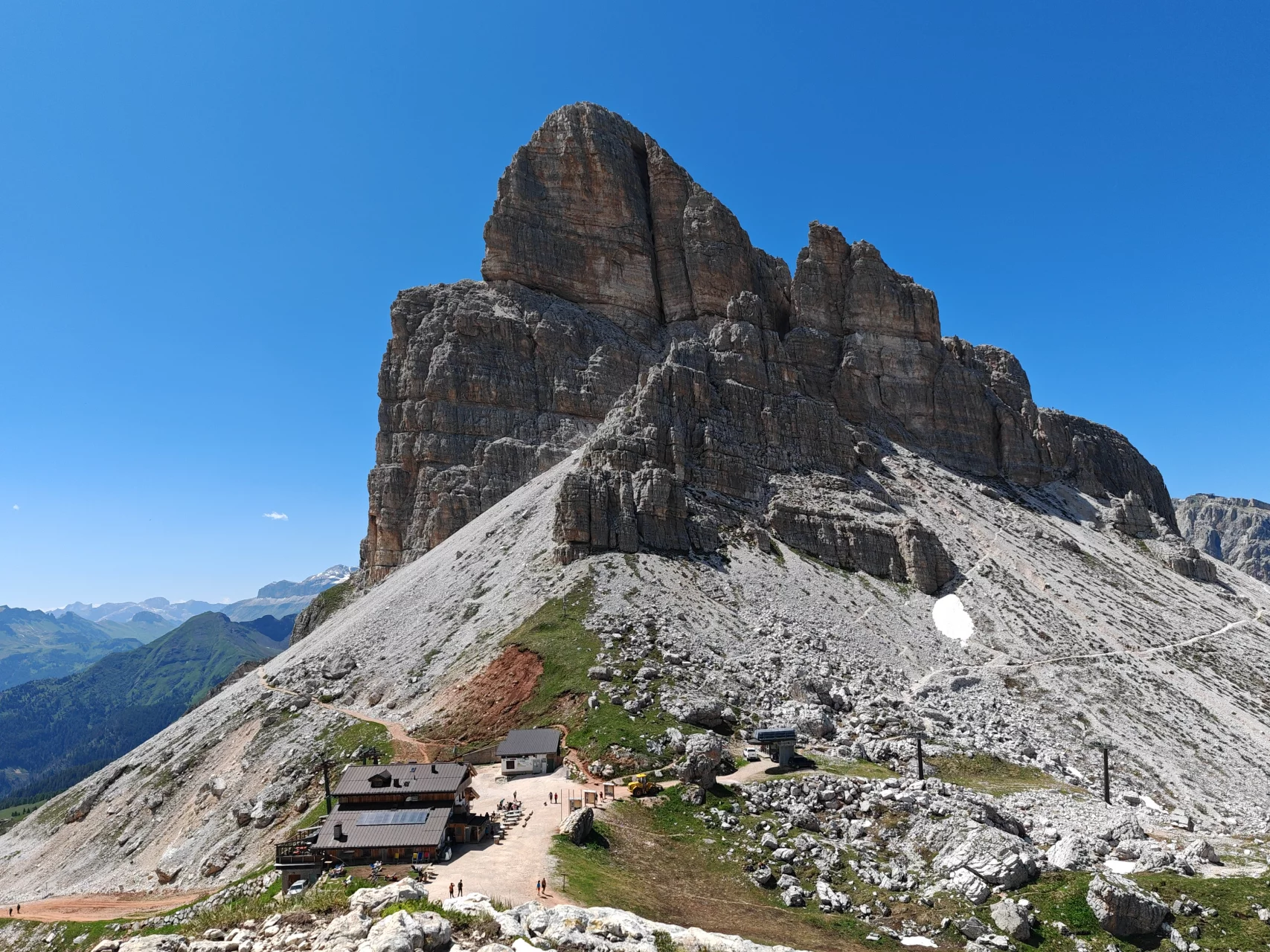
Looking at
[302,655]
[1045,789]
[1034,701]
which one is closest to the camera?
[1045,789]

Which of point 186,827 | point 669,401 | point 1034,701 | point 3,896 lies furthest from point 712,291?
point 3,896

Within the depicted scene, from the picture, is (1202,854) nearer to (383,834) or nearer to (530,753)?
(530,753)

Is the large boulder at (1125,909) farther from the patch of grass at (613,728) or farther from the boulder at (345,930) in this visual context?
the boulder at (345,930)

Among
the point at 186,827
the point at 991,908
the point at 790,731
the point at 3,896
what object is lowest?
the point at 3,896

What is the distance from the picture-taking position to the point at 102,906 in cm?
5316

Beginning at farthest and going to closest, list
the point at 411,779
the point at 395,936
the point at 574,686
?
the point at 574,686 → the point at 411,779 → the point at 395,936

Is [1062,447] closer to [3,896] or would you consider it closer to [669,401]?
[669,401]

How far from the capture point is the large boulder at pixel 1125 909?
96.9ft

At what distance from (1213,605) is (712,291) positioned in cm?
9976

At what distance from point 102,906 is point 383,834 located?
32.3 metres

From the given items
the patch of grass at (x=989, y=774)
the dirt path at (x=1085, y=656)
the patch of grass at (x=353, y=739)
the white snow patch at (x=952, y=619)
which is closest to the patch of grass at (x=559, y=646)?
the patch of grass at (x=353, y=739)

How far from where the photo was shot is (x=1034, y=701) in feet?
241

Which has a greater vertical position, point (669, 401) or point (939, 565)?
point (669, 401)

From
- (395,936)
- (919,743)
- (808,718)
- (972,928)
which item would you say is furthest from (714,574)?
(395,936)
